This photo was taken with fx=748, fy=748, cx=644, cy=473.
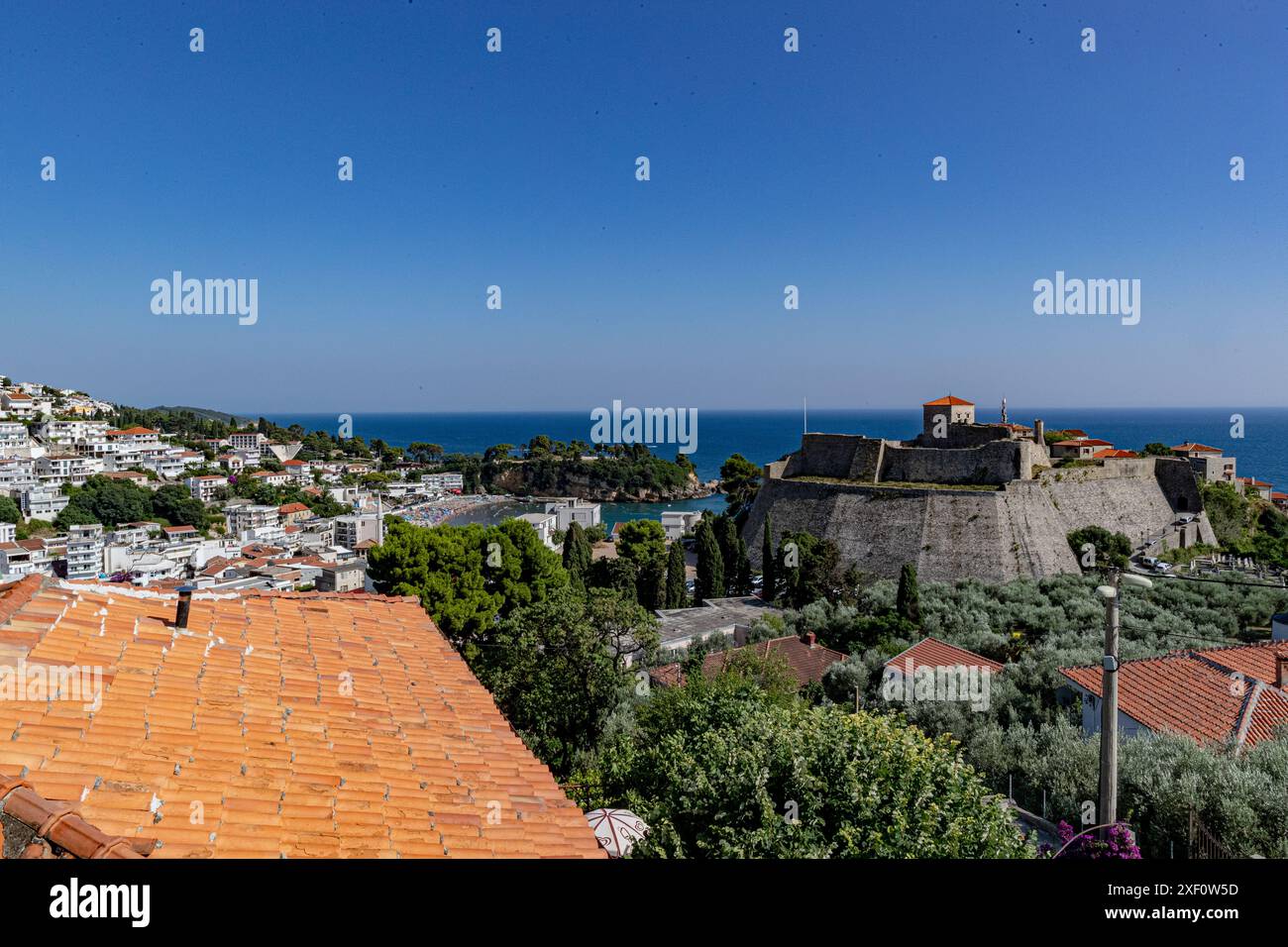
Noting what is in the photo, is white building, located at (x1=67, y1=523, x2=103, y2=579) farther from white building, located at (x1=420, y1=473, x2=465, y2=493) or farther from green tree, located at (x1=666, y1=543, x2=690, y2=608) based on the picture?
white building, located at (x1=420, y1=473, x2=465, y2=493)

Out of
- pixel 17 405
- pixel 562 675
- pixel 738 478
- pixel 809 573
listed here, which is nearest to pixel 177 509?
pixel 17 405

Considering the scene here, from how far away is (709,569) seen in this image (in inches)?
1153

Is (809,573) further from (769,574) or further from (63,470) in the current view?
(63,470)

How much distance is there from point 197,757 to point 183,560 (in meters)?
49.8

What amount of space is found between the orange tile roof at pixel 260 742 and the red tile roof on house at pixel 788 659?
10.4m

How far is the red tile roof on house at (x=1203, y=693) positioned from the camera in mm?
9531

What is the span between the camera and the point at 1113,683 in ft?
19.3

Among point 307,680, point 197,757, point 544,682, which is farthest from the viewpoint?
point 544,682

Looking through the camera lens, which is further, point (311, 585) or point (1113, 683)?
point (311, 585)

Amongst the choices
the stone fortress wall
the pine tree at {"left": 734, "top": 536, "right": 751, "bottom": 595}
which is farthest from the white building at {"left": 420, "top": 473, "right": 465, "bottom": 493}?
the pine tree at {"left": 734, "top": 536, "right": 751, "bottom": 595}

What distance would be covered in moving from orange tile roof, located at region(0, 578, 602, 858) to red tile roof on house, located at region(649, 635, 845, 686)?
10.4 m

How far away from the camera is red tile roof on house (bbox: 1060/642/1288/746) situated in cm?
953
